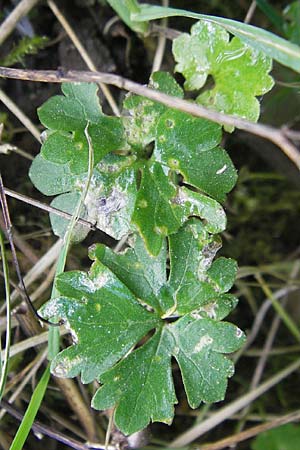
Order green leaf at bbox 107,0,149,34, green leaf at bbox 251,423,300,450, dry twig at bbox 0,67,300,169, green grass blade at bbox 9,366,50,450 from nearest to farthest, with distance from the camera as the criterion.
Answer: dry twig at bbox 0,67,300,169, green grass blade at bbox 9,366,50,450, green leaf at bbox 107,0,149,34, green leaf at bbox 251,423,300,450

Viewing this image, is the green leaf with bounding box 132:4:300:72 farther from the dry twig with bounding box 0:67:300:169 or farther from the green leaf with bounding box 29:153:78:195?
the green leaf with bounding box 29:153:78:195

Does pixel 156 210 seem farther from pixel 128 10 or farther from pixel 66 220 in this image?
pixel 128 10

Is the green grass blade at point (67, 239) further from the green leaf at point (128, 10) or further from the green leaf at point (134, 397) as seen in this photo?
the green leaf at point (128, 10)

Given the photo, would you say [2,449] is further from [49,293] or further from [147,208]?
[147,208]

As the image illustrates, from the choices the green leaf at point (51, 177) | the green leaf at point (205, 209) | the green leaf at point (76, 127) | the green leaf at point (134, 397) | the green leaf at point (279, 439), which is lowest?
the green leaf at point (279, 439)

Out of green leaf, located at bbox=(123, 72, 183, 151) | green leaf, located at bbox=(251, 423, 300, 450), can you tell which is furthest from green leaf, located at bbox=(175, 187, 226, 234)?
green leaf, located at bbox=(251, 423, 300, 450)

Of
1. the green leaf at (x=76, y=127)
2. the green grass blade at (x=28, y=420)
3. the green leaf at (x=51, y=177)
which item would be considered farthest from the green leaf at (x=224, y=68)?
the green grass blade at (x=28, y=420)
